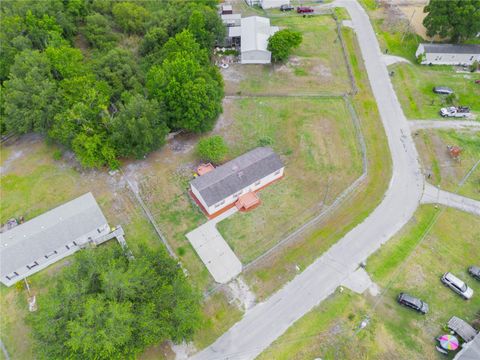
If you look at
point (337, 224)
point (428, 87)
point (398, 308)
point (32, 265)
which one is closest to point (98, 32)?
point (32, 265)

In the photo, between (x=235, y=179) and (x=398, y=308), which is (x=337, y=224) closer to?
(x=398, y=308)

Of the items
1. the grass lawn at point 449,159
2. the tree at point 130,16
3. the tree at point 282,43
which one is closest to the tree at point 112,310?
the grass lawn at point 449,159

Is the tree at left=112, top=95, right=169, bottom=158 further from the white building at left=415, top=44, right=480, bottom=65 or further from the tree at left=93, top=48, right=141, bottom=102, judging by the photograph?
the white building at left=415, top=44, right=480, bottom=65

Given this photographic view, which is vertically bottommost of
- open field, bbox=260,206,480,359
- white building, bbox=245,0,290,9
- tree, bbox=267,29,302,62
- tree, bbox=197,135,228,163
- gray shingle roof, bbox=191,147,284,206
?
open field, bbox=260,206,480,359

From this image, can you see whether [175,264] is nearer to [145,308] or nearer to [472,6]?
[145,308]

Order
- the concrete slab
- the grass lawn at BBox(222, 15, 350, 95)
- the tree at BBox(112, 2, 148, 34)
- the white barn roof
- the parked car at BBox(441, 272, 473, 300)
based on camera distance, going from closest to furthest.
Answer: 1. the parked car at BBox(441, 272, 473, 300)
2. the concrete slab
3. the grass lawn at BBox(222, 15, 350, 95)
4. the white barn roof
5. the tree at BBox(112, 2, 148, 34)

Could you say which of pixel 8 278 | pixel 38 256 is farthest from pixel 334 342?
pixel 8 278

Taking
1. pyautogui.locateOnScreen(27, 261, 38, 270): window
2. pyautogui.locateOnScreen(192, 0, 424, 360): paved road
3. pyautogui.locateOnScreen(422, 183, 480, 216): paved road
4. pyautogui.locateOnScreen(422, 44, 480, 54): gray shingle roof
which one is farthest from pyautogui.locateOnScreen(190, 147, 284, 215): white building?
pyautogui.locateOnScreen(422, 44, 480, 54): gray shingle roof
